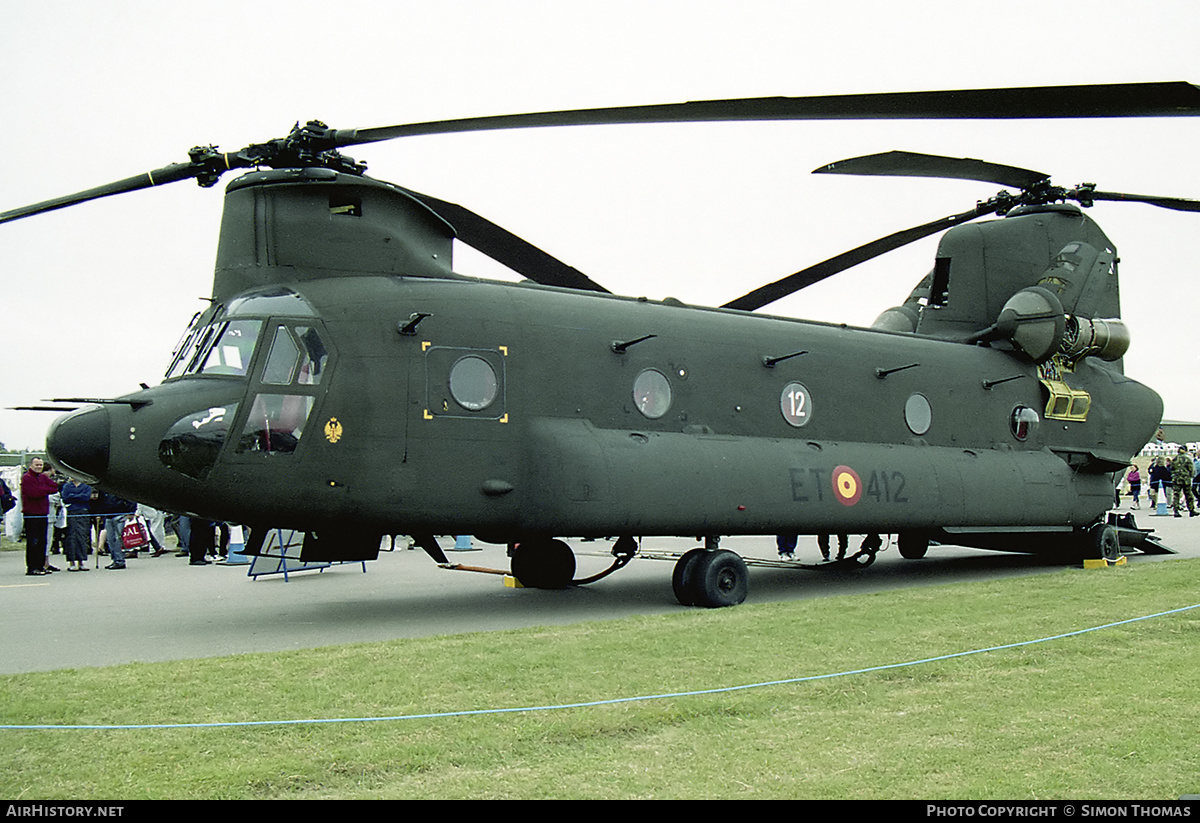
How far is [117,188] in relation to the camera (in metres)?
10.5

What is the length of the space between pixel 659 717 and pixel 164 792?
2.61 m

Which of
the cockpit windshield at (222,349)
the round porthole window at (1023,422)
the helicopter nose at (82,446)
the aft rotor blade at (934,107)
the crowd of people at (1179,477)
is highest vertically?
the aft rotor blade at (934,107)

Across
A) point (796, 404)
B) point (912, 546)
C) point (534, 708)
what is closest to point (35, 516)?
point (796, 404)

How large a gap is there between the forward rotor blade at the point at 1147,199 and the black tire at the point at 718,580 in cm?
918

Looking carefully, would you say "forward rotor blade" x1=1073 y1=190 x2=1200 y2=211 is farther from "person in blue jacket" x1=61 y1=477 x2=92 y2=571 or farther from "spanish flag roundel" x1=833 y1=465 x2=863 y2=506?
"person in blue jacket" x1=61 y1=477 x2=92 y2=571

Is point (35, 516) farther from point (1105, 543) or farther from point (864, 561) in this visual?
point (1105, 543)

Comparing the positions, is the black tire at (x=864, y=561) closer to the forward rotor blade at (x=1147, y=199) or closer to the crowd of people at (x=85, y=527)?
the forward rotor blade at (x=1147, y=199)

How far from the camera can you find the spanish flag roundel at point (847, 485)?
12.9 meters

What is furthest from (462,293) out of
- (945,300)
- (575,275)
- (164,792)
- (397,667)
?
(945,300)

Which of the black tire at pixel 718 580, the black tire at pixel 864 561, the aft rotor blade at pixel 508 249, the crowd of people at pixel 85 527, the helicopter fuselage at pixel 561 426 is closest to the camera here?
the helicopter fuselage at pixel 561 426

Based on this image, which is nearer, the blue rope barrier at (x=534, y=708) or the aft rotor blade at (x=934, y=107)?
the blue rope barrier at (x=534, y=708)

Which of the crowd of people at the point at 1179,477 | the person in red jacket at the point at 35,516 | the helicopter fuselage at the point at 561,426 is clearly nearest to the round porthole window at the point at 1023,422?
the helicopter fuselage at the point at 561,426

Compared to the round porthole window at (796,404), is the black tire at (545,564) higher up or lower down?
lower down
